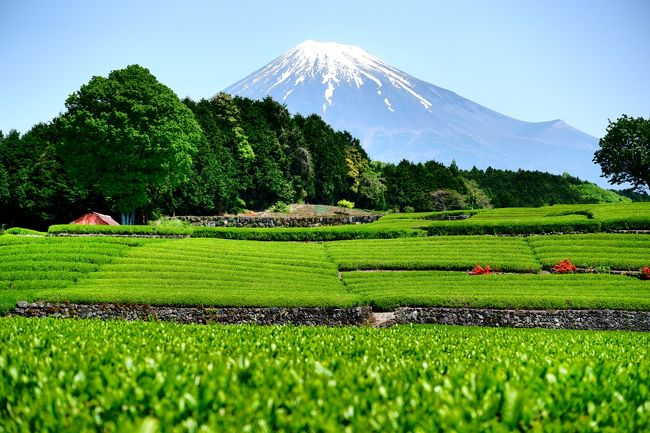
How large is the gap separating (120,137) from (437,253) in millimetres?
35016

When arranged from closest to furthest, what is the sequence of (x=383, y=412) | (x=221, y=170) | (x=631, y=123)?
(x=383, y=412)
(x=221, y=170)
(x=631, y=123)

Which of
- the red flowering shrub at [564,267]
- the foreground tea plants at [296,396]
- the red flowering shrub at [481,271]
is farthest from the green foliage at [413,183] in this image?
the foreground tea plants at [296,396]

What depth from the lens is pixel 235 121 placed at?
9900 centimetres

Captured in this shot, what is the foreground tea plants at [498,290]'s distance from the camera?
1140 inches

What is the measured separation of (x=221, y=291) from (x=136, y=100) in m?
38.1

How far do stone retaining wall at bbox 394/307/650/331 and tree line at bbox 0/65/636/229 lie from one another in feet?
132

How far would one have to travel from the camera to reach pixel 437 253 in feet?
138

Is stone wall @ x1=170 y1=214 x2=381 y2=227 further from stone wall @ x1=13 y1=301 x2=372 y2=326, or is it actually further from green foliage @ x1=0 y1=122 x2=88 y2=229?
stone wall @ x1=13 y1=301 x2=372 y2=326

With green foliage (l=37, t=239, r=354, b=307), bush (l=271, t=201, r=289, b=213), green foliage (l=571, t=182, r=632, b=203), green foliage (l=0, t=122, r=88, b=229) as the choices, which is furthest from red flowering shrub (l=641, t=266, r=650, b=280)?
green foliage (l=571, t=182, r=632, b=203)

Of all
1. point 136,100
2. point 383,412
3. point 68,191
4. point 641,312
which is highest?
point 136,100

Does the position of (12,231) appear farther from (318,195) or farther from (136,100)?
(318,195)

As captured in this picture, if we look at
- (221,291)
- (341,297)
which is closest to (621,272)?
(341,297)

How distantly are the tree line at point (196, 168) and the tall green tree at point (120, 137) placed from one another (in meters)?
0.11

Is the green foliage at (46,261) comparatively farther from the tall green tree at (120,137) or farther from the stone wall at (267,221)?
the stone wall at (267,221)
